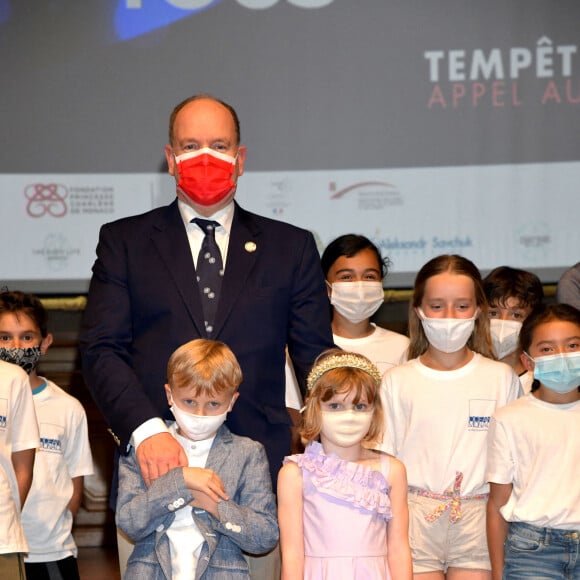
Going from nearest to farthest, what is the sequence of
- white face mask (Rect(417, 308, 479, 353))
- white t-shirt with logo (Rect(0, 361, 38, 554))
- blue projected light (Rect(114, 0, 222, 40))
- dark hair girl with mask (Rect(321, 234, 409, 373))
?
white t-shirt with logo (Rect(0, 361, 38, 554)), white face mask (Rect(417, 308, 479, 353)), dark hair girl with mask (Rect(321, 234, 409, 373)), blue projected light (Rect(114, 0, 222, 40))

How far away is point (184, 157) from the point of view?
3.06 meters

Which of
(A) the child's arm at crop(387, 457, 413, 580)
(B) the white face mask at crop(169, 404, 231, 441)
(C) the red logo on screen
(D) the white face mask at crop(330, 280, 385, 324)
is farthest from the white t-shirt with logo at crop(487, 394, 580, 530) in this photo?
(C) the red logo on screen

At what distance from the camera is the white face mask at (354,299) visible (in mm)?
4418

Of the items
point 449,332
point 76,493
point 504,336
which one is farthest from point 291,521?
point 504,336

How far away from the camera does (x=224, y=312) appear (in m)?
3.01

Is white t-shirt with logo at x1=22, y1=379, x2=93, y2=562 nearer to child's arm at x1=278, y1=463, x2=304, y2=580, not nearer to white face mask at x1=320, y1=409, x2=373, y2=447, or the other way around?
child's arm at x1=278, y1=463, x2=304, y2=580

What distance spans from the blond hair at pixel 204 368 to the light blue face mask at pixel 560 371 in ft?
3.88

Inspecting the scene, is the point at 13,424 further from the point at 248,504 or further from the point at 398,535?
the point at 398,535

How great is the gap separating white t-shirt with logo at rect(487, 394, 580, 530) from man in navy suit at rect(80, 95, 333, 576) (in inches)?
32.5

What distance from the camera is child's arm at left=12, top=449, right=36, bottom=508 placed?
355 cm

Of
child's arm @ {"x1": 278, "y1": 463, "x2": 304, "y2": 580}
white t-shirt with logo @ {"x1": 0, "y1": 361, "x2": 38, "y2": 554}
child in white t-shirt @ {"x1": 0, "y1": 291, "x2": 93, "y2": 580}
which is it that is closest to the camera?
→ child's arm @ {"x1": 278, "y1": 463, "x2": 304, "y2": 580}

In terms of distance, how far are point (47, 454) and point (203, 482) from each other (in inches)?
63.4

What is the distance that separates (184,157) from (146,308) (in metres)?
0.42

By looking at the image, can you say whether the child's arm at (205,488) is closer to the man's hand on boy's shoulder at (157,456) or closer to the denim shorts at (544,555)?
the man's hand on boy's shoulder at (157,456)
